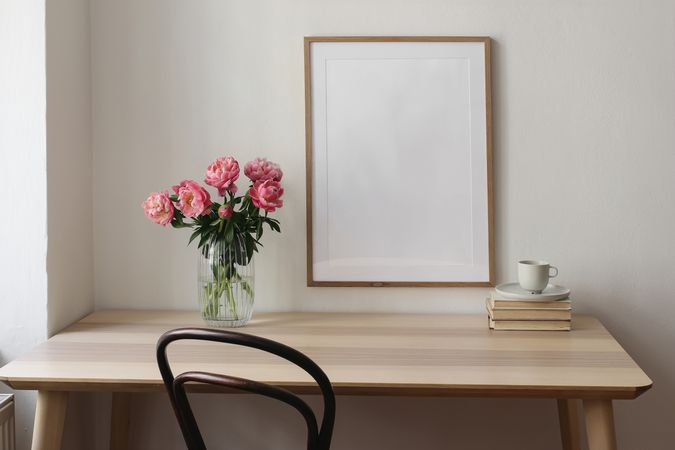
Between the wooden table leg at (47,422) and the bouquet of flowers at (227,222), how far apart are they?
477mm

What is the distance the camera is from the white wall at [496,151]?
6.83ft

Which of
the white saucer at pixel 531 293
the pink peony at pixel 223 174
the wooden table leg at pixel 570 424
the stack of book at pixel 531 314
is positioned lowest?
the wooden table leg at pixel 570 424

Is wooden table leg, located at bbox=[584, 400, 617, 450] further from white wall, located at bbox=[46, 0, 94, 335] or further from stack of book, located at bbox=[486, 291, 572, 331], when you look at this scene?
white wall, located at bbox=[46, 0, 94, 335]

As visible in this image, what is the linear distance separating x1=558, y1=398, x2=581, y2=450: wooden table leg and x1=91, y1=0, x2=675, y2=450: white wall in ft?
0.43

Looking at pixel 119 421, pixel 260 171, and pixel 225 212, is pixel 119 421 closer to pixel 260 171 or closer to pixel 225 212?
pixel 225 212

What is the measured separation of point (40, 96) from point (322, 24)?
31.6 inches

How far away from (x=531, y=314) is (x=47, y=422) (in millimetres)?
1207

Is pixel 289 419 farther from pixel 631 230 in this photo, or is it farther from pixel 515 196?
pixel 631 230

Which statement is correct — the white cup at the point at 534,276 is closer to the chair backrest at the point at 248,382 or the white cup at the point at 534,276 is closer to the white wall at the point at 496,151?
the white wall at the point at 496,151

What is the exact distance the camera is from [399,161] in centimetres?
212

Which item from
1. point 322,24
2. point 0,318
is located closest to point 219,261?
point 0,318

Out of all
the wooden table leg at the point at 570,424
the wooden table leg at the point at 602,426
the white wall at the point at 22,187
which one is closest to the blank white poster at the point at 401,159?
the wooden table leg at the point at 570,424

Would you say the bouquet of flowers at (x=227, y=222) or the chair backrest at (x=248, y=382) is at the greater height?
the bouquet of flowers at (x=227, y=222)

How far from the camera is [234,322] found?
77.8 inches
